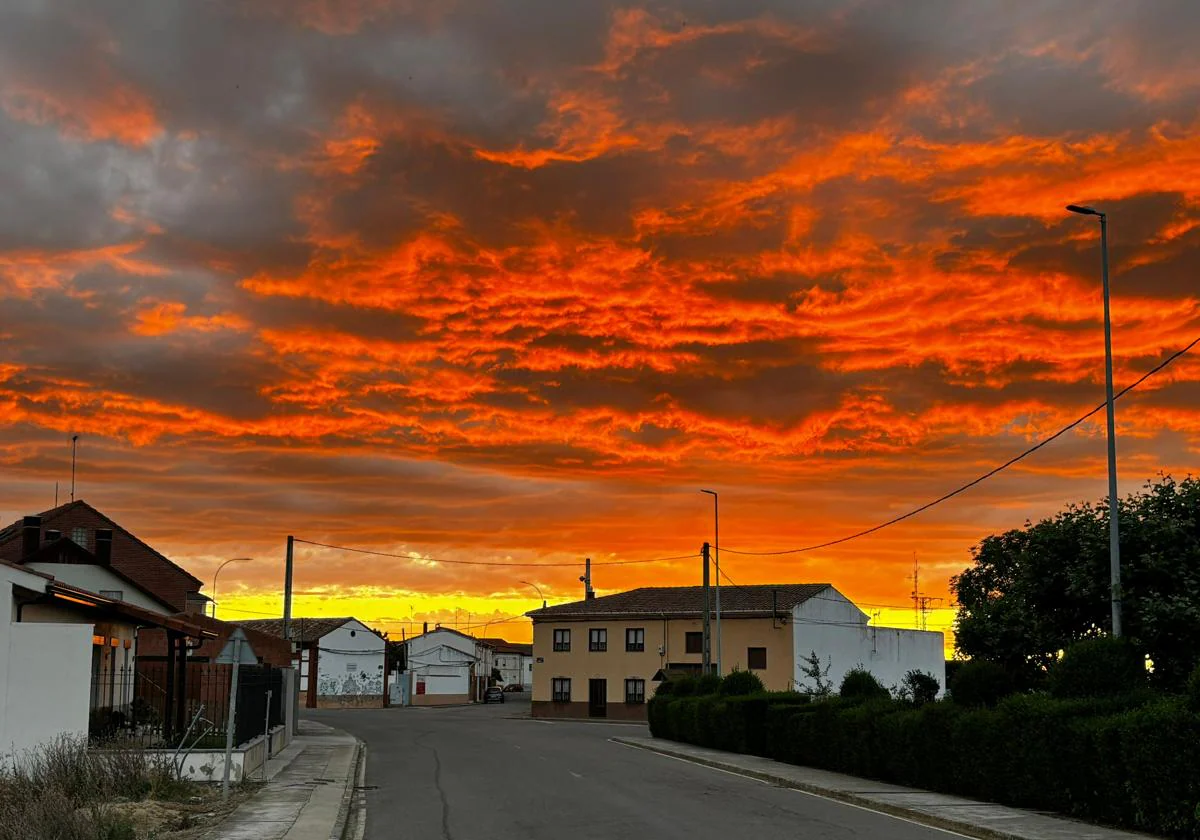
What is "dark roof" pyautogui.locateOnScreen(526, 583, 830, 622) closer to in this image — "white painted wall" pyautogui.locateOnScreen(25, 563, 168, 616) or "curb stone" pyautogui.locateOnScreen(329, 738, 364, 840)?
"white painted wall" pyautogui.locateOnScreen(25, 563, 168, 616)

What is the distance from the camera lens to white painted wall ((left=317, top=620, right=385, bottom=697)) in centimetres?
10438

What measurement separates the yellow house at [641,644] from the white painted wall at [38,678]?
2077 inches

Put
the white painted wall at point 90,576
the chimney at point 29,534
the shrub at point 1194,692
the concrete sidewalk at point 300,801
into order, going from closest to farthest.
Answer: the shrub at point 1194,692
the concrete sidewalk at point 300,801
the white painted wall at point 90,576
the chimney at point 29,534

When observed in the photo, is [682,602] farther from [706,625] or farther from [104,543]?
[104,543]

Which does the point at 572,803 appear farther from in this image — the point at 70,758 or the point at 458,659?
the point at 458,659

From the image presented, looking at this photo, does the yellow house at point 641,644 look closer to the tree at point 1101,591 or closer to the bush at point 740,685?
the bush at point 740,685

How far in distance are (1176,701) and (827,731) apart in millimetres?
13353

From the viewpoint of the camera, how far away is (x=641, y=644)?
257ft

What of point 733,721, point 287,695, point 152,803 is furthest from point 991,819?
point 287,695

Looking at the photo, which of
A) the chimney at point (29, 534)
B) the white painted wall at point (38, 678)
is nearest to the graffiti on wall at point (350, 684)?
the chimney at point (29, 534)

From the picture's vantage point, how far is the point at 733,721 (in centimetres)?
3894

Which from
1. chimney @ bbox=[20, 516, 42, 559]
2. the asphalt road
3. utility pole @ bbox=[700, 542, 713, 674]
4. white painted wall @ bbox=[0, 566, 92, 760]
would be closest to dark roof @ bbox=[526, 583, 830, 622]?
utility pole @ bbox=[700, 542, 713, 674]

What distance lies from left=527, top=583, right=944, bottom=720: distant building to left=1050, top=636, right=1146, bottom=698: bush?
51.7 metres

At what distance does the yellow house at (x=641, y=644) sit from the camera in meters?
73.9
